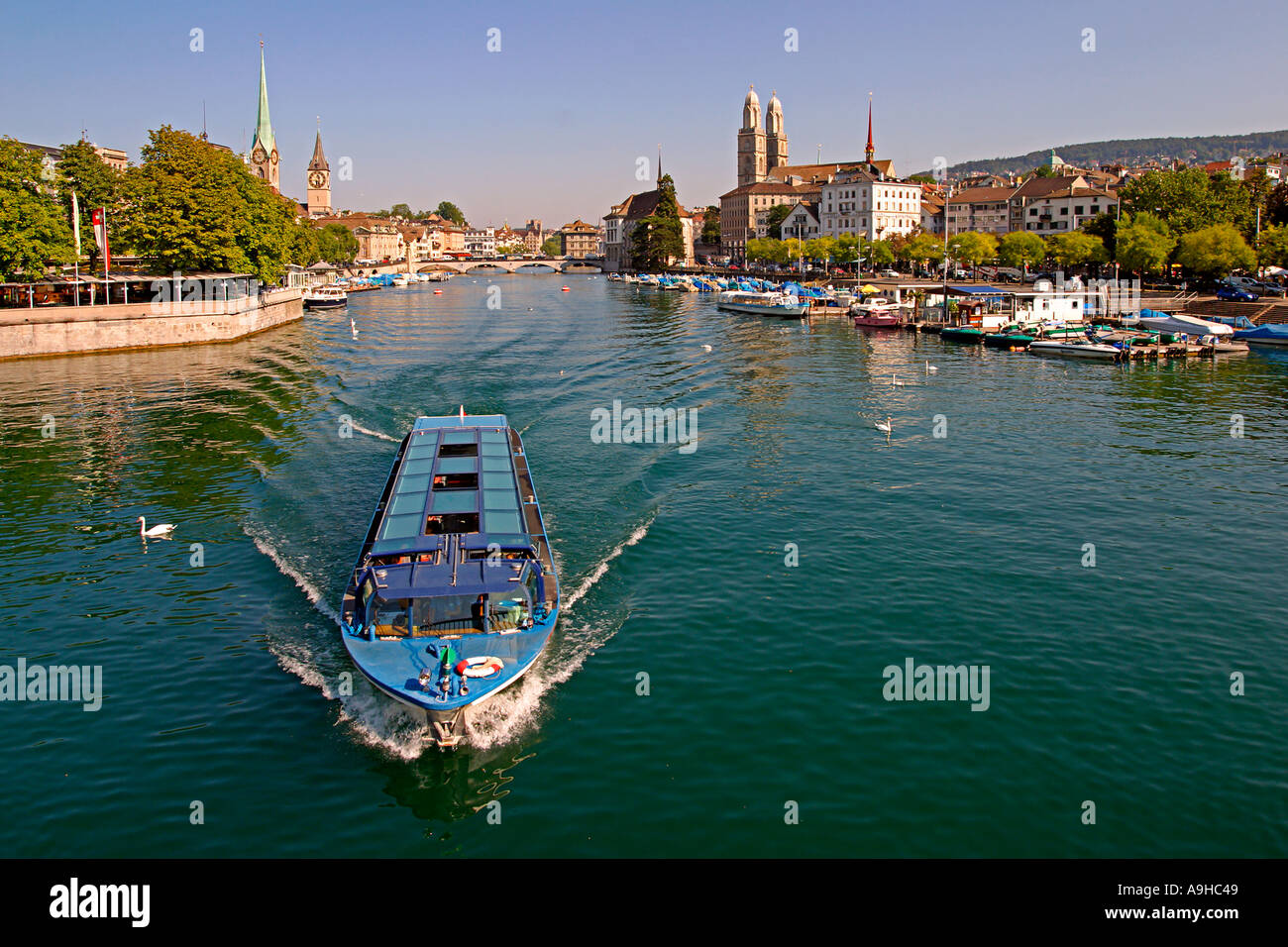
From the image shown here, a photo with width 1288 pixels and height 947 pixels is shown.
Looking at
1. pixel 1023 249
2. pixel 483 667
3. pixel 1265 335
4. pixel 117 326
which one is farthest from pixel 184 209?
pixel 1023 249

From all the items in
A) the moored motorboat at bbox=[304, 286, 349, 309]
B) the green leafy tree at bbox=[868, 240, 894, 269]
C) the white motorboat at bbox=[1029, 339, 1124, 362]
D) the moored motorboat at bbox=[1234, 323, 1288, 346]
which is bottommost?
the white motorboat at bbox=[1029, 339, 1124, 362]

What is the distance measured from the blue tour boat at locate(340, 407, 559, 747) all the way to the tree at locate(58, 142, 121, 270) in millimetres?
67609

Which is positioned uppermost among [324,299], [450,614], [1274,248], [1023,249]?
[1023,249]

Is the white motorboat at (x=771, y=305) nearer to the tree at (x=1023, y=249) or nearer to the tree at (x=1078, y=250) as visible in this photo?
the tree at (x=1023, y=249)

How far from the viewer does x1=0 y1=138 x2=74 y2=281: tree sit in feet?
216

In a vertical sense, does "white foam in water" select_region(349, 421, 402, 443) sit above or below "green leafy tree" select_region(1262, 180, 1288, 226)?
below

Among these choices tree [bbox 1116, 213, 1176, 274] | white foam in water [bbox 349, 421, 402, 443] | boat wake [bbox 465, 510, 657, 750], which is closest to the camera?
boat wake [bbox 465, 510, 657, 750]

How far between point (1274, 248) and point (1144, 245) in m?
10.8

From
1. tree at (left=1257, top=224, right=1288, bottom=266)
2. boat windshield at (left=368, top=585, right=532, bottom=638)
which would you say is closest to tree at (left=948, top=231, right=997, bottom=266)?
tree at (left=1257, top=224, right=1288, bottom=266)

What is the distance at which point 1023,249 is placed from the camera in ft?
386

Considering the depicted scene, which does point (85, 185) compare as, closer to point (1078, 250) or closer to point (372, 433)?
point (372, 433)

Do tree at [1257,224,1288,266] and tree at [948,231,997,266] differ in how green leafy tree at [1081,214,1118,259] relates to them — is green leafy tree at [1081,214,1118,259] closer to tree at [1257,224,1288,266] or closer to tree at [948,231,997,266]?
tree at [948,231,997,266]

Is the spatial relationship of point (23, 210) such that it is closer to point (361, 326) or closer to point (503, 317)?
point (361, 326)
